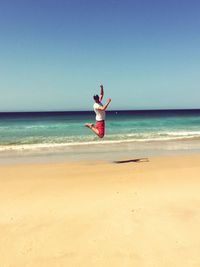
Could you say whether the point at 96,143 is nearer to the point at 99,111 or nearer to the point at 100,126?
the point at 100,126

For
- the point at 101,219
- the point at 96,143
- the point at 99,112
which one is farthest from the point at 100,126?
the point at 96,143

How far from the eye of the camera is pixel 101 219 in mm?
4617

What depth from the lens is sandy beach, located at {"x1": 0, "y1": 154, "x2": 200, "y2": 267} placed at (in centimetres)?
361

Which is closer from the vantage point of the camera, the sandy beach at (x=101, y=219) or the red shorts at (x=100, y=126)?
the sandy beach at (x=101, y=219)

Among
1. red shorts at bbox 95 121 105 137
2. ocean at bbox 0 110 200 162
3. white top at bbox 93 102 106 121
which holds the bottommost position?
ocean at bbox 0 110 200 162

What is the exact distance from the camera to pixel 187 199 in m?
5.43

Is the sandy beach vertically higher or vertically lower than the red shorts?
lower

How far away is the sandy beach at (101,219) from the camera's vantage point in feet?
11.8

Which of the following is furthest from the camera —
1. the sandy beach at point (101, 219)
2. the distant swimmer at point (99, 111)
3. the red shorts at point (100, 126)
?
the red shorts at point (100, 126)

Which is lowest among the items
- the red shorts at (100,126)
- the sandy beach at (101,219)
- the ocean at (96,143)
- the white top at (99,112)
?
the ocean at (96,143)

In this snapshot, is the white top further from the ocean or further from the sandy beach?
the sandy beach

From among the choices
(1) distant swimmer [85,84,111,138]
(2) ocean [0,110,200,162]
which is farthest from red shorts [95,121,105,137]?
(2) ocean [0,110,200,162]

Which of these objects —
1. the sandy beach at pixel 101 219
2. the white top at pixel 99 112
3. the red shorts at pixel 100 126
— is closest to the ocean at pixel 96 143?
the red shorts at pixel 100 126

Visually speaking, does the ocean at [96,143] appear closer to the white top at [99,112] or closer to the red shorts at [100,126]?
the red shorts at [100,126]
